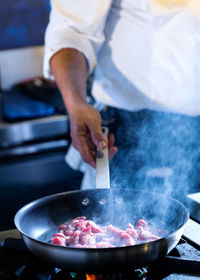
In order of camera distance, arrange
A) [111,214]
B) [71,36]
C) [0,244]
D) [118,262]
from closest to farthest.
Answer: [118,262], [0,244], [111,214], [71,36]

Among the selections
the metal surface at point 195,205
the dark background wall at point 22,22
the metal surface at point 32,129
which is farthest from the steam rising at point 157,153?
the dark background wall at point 22,22

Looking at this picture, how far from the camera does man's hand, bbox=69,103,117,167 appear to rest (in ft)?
4.46

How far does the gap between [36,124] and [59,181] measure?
1.67 ft

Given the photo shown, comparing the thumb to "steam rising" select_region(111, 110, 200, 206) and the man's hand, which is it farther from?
"steam rising" select_region(111, 110, 200, 206)

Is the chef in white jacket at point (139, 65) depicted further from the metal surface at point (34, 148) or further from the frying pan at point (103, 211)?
the metal surface at point (34, 148)

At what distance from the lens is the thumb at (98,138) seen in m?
1.29

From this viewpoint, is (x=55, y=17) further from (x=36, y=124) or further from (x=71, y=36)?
(x=36, y=124)

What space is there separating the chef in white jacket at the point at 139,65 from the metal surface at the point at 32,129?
4.11ft

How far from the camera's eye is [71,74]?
1.54 metres

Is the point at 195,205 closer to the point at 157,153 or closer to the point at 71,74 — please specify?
the point at 157,153

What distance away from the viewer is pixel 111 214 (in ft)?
3.93

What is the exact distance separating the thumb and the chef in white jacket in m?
0.15

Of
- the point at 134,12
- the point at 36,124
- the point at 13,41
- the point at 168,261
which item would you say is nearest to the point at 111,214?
the point at 168,261

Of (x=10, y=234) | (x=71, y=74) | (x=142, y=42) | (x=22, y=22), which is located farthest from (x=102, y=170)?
(x=22, y=22)
